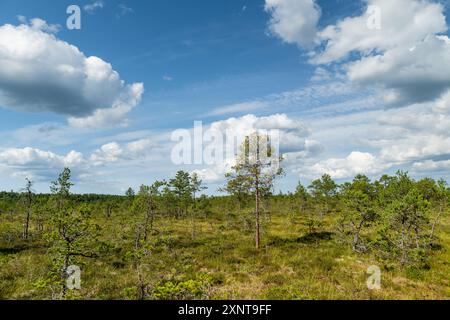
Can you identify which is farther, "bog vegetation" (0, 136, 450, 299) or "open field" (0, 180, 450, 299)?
"open field" (0, 180, 450, 299)

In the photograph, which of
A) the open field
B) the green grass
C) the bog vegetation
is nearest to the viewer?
the bog vegetation

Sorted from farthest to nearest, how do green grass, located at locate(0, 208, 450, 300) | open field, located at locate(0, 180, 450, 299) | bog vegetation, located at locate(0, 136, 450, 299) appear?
green grass, located at locate(0, 208, 450, 300), open field, located at locate(0, 180, 450, 299), bog vegetation, located at locate(0, 136, 450, 299)

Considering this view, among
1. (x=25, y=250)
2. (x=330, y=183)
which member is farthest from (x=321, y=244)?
(x=330, y=183)

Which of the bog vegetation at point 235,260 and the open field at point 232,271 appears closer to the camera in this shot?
the bog vegetation at point 235,260

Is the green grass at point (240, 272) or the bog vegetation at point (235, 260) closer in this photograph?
the bog vegetation at point (235, 260)

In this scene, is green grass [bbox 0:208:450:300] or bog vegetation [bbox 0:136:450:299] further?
green grass [bbox 0:208:450:300]

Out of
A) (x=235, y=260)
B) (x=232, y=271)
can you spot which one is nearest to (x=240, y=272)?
(x=232, y=271)

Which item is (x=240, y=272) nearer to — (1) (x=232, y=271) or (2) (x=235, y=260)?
(1) (x=232, y=271)

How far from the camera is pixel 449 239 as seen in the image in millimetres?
27406

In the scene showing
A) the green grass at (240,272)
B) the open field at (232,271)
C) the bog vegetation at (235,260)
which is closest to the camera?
the bog vegetation at (235,260)

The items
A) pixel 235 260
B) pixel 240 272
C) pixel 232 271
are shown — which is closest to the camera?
pixel 240 272

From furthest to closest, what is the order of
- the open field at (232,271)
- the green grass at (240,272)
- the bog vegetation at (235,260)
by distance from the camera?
1. the green grass at (240,272)
2. the open field at (232,271)
3. the bog vegetation at (235,260)

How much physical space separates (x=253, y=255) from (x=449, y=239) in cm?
1974
